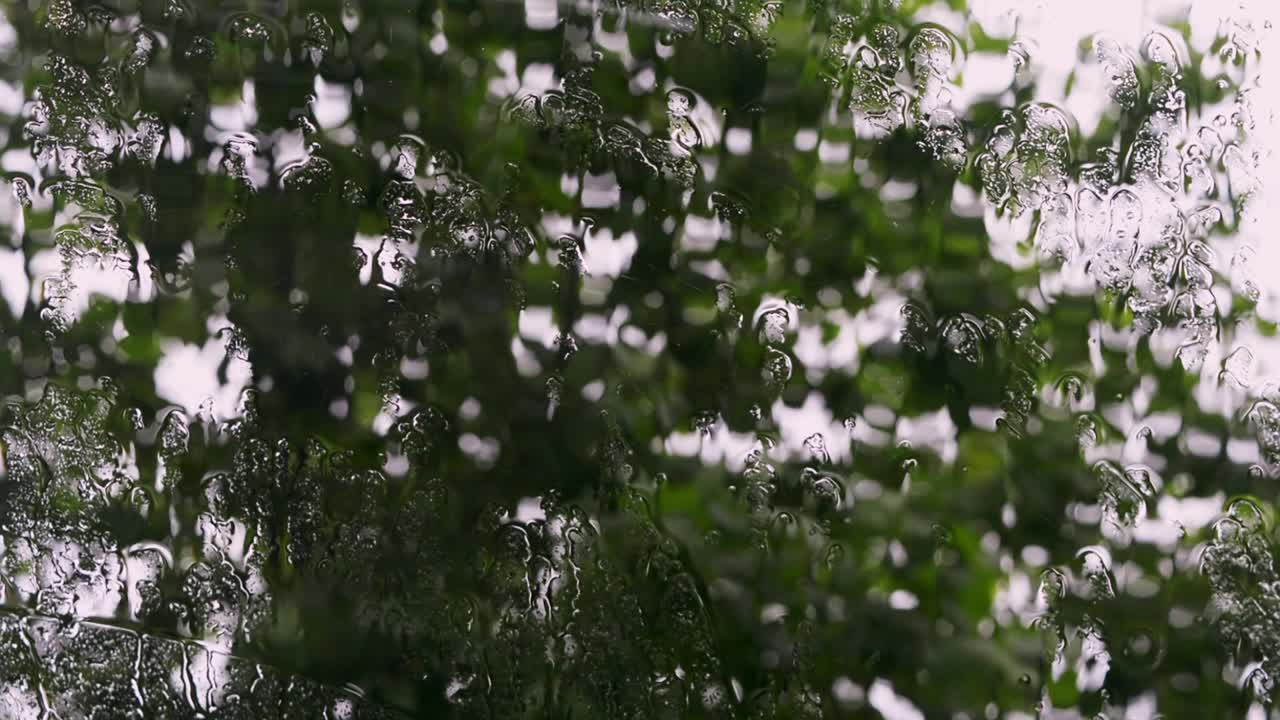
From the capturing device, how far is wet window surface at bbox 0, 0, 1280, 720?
1.01 meters

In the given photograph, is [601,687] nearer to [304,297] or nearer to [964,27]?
[304,297]

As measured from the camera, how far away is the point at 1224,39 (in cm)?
101

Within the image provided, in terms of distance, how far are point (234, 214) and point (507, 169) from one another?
1.03ft

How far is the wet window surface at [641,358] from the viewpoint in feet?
3.32

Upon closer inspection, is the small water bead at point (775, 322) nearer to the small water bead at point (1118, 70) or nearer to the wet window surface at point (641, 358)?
the wet window surface at point (641, 358)

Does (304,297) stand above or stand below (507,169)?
below

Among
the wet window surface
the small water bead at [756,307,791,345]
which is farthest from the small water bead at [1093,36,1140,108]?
the small water bead at [756,307,791,345]

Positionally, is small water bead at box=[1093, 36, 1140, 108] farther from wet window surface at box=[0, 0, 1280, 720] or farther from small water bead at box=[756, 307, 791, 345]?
small water bead at box=[756, 307, 791, 345]

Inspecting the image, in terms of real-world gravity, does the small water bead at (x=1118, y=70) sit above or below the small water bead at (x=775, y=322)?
above

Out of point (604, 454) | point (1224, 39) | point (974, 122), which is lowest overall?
point (604, 454)

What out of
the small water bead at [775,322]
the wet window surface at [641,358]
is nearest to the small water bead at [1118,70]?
the wet window surface at [641,358]

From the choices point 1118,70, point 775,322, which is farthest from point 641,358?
point 1118,70

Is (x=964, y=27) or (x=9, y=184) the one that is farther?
(x=9, y=184)

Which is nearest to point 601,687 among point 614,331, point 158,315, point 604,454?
point 604,454
